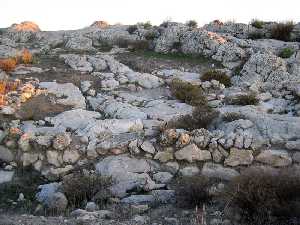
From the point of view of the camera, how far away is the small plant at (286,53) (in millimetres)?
16844

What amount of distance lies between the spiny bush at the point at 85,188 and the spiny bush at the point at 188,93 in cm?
460

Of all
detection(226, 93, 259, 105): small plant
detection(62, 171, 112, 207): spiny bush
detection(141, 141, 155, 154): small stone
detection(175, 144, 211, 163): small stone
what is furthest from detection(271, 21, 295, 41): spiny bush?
detection(62, 171, 112, 207): spiny bush

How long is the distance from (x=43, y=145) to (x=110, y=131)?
162 centimetres

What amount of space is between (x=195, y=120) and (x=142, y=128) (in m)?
1.30

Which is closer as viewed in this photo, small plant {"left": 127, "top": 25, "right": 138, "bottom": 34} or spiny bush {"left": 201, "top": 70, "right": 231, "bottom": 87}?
spiny bush {"left": 201, "top": 70, "right": 231, "bottom": 87}

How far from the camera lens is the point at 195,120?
1153 cm

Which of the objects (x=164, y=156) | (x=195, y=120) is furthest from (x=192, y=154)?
(x=195, y=120)

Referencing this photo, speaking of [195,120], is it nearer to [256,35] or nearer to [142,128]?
[142,128]

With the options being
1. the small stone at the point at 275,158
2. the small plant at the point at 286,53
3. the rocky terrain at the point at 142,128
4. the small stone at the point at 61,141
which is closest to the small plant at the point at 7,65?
the rocky terrain at the point at 142,128

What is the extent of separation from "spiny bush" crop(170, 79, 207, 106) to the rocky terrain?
0.03 meters

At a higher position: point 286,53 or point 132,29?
point 132,29

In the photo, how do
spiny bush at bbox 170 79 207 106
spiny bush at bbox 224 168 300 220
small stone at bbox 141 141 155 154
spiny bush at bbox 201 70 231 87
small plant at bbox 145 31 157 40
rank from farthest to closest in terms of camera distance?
1. small plant at bbox 145 31 157 40
2. spiny bush at bbox 201 70 231 87
3. spiny bush at bbox 170 79 207 106
4. small stone at bbox 141 141 155 154
5. spiny bush at bbox 224 168 300 220

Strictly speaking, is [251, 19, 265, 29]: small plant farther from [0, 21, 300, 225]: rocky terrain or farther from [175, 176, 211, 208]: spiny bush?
[175, 176, 211, 208]: spiny bush

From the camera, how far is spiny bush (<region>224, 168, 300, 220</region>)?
7113 mm
